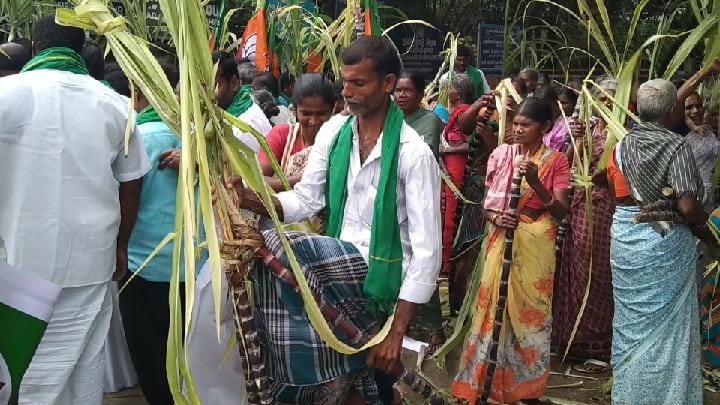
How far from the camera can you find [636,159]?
13.5ft

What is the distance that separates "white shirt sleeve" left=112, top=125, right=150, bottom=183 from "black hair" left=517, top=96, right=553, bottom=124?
2.15 m

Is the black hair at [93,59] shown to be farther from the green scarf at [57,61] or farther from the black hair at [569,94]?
the black hair at [569,94]

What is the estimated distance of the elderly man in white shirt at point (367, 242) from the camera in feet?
9.78

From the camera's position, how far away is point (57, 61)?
3.37m

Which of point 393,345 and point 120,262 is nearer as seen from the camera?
point 393,345

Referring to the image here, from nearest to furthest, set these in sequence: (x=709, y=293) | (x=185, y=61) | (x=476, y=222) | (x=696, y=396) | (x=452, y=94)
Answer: (x=185, y=61) < (x=696, y=396) < (x=709, y=293) < (x=476, y=222) < (x=452, y=94)

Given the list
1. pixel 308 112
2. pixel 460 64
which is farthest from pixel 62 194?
pixel 460 64

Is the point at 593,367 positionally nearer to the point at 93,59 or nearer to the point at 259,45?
the point at 93,59

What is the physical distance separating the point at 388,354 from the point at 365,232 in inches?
17.7

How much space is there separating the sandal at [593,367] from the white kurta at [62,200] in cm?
327

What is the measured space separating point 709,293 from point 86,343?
12.2 ft

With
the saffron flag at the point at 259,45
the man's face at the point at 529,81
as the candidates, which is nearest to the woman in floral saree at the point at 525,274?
the man's face at the point at 529,81

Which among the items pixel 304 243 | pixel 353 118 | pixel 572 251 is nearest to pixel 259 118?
pixel 353 118

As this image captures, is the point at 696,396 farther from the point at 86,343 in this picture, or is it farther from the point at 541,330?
the point at 86,343
